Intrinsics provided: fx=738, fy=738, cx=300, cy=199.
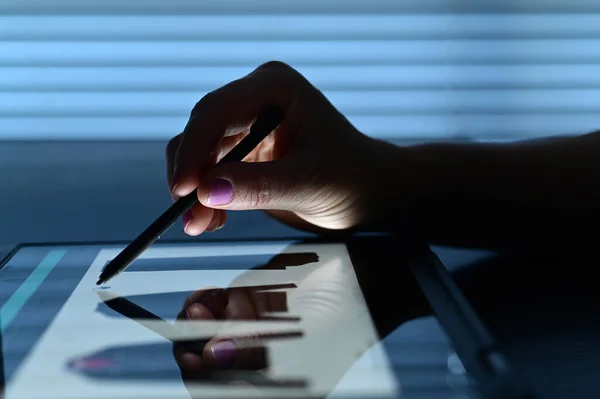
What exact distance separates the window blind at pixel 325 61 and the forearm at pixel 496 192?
660 millimetres

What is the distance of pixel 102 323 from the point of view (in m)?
0.41

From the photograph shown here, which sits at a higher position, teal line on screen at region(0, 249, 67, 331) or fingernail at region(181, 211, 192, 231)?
fingernail at region(181, 211, 192, 231)

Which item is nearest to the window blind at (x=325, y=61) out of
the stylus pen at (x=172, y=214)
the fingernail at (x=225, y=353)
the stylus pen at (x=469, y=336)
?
the stylus pen at (x=172, y=214)

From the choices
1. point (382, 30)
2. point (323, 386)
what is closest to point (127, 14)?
point (382, 30)

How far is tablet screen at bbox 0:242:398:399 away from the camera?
12.9 inches

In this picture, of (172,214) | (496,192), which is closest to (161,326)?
(172,214)

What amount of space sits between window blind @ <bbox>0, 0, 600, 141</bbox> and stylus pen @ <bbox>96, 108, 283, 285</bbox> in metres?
0.77

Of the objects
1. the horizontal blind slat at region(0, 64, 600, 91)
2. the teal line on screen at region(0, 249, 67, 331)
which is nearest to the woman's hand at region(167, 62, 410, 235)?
the teal line on screen at region(0, 249, 67, 331)

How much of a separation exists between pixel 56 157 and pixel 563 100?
906 mm

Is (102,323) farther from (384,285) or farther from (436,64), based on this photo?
(436,64)

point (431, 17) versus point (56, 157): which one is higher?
point (431, 17)

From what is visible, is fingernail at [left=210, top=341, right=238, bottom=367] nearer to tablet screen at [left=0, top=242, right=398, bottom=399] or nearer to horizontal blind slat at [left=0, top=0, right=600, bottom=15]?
tablet screen at [left=0, top=242, right=398, bottom=399]

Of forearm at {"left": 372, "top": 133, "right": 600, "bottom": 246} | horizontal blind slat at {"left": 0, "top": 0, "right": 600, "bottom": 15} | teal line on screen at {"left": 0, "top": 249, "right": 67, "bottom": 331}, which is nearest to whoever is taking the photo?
teal line on screen at {"left": 0, "top": 249, "right": 67, "bottom": 331}

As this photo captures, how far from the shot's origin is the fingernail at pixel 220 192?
1.68 feet
